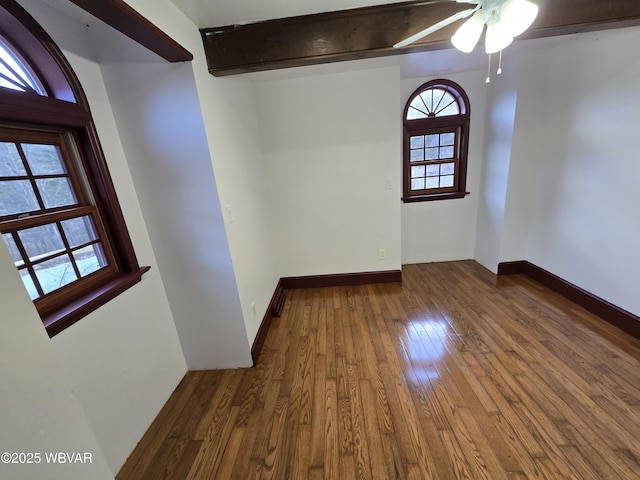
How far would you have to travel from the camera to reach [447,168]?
3375 mm

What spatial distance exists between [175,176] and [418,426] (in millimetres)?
2168

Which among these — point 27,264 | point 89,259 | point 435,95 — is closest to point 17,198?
point 27,264

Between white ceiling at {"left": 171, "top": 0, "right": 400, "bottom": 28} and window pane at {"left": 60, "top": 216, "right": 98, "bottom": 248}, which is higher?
white ceiling at {"left": 171, "top": 0, "right": 400, "bottom": 28}

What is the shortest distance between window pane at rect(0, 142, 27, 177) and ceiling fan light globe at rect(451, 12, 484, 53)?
6.94 feet

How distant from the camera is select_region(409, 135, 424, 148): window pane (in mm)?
3272

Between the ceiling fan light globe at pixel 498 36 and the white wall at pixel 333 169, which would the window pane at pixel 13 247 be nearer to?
the white wall at pixel 333 169

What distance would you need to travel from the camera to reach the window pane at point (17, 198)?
1.06 meters

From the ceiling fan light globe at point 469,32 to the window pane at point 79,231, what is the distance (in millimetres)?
2186

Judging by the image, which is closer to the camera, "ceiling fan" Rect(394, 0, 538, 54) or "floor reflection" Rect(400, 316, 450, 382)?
"ceiling fan" Rect(394, 0, 538, 54)

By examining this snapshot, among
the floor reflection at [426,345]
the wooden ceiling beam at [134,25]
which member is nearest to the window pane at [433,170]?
the floor reflection at [426,345]

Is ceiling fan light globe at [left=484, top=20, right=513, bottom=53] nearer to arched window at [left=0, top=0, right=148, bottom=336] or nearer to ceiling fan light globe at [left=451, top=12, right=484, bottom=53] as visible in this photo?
ceiling fan light globe at [left=451, top=12, right=484, bottom=53]

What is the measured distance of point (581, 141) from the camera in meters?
2.28

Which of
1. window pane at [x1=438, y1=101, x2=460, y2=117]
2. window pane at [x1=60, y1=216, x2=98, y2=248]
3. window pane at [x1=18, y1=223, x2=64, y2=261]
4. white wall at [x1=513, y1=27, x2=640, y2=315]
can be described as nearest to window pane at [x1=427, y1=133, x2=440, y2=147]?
window pane at [x1=438, y1=101, x2=460, y2=117]

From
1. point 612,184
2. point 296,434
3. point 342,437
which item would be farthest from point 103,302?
point 612,184
